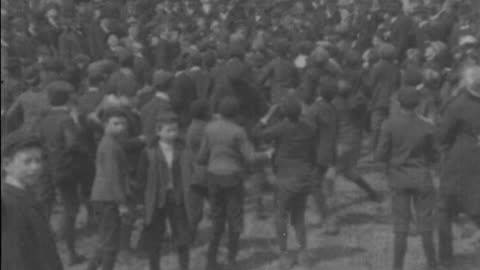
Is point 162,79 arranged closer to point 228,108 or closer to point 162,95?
point 162,95

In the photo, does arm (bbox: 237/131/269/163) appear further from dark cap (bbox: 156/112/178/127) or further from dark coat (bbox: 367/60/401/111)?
dark coat (bbox: 367/60/401/111)

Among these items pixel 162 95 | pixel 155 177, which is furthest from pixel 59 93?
pixel 155 177

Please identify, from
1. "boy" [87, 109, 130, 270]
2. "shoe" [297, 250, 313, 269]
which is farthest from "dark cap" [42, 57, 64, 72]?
"shoe" [297, 250, 313, 269]

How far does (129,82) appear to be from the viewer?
980 cm

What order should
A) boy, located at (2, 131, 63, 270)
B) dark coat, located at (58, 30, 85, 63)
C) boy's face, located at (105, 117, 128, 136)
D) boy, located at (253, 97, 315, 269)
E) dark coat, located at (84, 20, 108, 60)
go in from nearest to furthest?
boy, located at (2, 131, 63, 270), boy's face, located at (105, 117, 128, 136), boy, located at (253, 97, 315, 269), dark coat, located at (58, 30, 85, 63), dark coat, located at (84, 20, 108, 60)

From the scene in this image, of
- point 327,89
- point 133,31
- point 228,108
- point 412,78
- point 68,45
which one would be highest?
point 133,31

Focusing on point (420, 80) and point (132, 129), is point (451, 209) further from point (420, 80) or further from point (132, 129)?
point (132, 129)

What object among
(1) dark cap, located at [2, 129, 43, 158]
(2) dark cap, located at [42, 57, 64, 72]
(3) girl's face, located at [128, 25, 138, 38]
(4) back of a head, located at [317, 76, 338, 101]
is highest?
(3) girl's face, located at [128, 25, 138, 38]

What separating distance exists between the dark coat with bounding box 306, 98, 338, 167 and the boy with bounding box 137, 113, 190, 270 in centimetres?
189

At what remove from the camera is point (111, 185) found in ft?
28.1

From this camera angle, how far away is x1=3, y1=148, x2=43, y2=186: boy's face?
5773 millimetres

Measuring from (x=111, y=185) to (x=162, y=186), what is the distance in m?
0.47

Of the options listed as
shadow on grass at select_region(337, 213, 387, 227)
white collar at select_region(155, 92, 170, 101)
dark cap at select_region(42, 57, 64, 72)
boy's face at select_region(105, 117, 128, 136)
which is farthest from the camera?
shadow on grass at select_region(337, 213, 387, 227)

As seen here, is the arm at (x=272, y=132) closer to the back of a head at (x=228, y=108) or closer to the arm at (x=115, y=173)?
the back of a head at (x=228, y=108)
